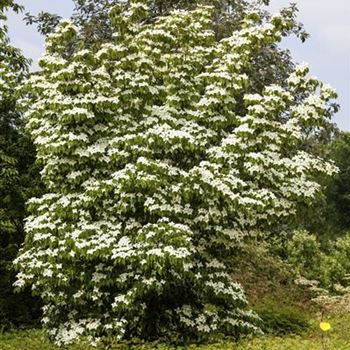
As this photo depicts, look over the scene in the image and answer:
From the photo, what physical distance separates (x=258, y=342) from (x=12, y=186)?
8126 mm

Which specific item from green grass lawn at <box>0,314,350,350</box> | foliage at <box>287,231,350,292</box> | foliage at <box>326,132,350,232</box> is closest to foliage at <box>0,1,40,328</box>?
green grass lawn at <box>0,314,350,350</box>

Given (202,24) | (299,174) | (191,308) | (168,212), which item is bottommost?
(191,308)

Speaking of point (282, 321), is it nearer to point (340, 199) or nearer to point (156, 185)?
point (156, 185)

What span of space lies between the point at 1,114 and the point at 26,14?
31.4ft

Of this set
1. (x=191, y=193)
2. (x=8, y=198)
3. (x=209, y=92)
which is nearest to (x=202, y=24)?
(x=209, y=92)

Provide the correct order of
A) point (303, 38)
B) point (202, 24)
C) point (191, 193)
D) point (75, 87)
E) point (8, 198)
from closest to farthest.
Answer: point (191, 193)
point (75, 87)
point (202, 24)
point (8, 198)
point (303, 38)

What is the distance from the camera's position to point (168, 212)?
12.5 metres

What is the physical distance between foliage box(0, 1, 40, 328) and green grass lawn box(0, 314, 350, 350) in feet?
6.25

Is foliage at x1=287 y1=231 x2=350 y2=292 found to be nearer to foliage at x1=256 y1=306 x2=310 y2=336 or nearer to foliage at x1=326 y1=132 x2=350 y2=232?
foliage at x1=256 y1=306 x2=310 y2=336

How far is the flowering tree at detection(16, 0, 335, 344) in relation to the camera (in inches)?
494

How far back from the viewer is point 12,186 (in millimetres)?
16859

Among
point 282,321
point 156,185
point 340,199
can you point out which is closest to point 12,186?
point 156,185

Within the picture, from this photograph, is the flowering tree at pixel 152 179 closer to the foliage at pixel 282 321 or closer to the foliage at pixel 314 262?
the foliage at pixel 282 321

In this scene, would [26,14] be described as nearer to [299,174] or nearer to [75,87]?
[75,87]
